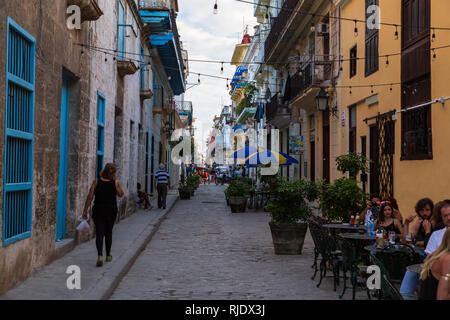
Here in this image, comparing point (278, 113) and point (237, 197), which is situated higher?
point (278, 113)

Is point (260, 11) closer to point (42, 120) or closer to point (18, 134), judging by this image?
point (42, 120)

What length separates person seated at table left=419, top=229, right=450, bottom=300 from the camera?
12.1 ft

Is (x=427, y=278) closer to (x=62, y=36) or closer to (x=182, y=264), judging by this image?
(x=182, y=264)

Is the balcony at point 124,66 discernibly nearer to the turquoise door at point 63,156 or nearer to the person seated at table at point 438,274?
the turquoise door at point 63,156

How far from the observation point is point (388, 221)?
8.22 m

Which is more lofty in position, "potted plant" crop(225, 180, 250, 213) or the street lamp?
the street lamp

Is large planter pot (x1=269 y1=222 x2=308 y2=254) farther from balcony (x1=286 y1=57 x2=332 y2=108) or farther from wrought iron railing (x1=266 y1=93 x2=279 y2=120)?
wrought iron railing (x1=266 y1=93 x2=279 y2=120)

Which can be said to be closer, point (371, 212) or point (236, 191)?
point (371, 212)

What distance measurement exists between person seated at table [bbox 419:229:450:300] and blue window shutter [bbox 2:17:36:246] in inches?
178

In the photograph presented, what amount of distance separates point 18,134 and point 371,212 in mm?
5893

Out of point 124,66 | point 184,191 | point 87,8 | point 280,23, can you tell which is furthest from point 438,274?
point 184,191

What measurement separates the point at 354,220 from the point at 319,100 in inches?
404

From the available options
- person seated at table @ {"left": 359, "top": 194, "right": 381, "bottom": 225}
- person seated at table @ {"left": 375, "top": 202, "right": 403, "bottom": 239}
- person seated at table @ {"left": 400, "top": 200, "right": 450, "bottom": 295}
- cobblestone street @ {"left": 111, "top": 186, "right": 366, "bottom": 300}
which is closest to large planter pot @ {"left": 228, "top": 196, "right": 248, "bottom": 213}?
cobblestone street @ {"left": 111, "top": 186, "right": 366, "bottom": 300}

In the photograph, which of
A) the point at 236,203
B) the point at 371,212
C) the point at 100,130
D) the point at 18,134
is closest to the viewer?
the point at 18,134
